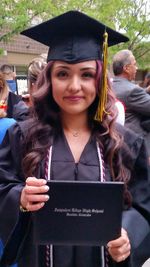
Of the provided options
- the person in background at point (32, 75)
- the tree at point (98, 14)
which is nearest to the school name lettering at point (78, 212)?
the person in background at point (32, 75)

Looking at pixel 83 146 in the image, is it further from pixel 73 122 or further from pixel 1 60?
pixel 1 60

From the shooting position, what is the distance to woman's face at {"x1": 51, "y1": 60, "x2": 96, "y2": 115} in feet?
6.11

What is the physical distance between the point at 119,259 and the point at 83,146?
0.54 meters

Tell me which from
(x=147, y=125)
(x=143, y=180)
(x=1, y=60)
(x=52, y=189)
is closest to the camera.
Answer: (x=52, y=189)

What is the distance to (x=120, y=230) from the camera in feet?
5.45

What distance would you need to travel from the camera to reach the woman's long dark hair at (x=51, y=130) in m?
1.91

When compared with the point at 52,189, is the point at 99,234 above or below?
below

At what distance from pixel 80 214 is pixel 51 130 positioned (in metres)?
0.52

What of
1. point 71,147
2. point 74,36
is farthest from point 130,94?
point 71,147

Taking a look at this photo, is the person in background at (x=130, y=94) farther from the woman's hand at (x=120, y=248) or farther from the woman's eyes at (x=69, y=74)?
the woman's hand at (x=120, y=248)

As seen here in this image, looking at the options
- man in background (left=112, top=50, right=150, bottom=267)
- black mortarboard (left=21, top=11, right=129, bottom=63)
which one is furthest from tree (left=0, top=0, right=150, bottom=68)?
black mortarboard (left=21, top=11, right=129, bottom=63)

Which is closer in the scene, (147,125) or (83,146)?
(83,146)

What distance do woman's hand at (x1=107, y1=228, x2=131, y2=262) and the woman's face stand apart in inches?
23.3

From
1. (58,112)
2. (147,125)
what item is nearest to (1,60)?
(147,125)
